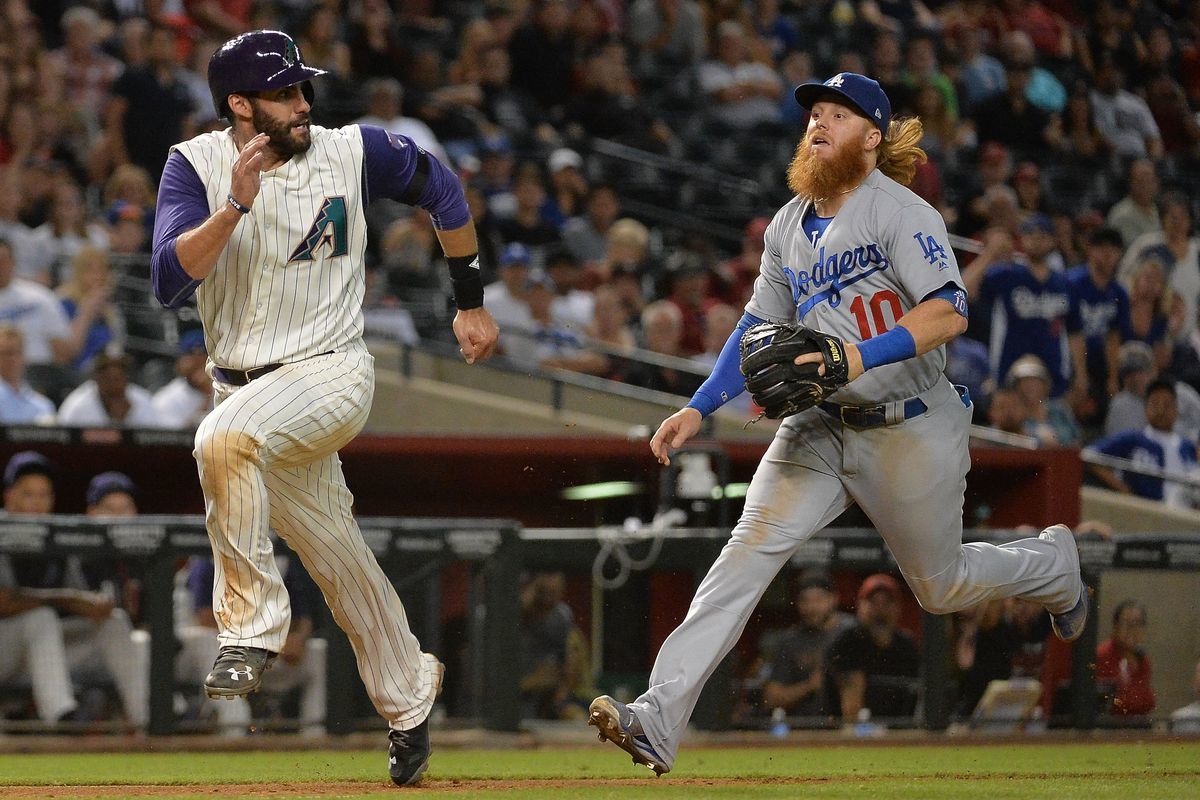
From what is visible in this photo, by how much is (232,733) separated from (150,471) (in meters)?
1.87

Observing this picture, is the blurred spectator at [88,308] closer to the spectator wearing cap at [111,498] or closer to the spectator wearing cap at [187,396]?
the spectator wearing cap at [187,396]

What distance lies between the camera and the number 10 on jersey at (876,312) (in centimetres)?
452

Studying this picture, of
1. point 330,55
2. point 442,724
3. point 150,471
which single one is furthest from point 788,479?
point 330,55

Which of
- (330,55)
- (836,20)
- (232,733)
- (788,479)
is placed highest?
(836,20)

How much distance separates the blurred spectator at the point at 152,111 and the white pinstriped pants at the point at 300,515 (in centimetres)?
609

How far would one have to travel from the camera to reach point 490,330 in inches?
191

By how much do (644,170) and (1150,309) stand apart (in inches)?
152

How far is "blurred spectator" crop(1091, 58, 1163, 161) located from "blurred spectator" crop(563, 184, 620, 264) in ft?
18.3

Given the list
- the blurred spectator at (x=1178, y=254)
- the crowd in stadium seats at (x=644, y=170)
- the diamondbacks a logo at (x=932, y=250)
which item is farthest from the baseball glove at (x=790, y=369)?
the blurred spectator at (x=1178, y=254)

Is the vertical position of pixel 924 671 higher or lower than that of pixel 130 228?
lower

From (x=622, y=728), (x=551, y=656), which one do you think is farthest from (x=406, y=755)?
(x=551, y=656)

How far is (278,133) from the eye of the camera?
4.44 m

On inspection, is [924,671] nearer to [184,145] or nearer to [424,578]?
[424,578]

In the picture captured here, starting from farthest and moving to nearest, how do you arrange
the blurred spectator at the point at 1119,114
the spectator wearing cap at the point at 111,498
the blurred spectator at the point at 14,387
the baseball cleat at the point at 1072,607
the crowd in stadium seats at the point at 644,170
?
the blurred spectator at the point at 1119,114 → the crowd in stadium seats at the point at 644,170 → the blurred spectator at the point at 14,387 → the spectator wearing cap at the point at 111,498 → the baseball cleat at the point at 1072,607
